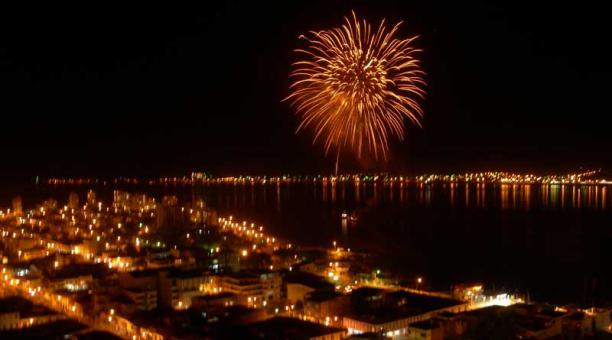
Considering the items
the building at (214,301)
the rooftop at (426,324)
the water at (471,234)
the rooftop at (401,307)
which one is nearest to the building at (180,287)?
the building at (214,301)

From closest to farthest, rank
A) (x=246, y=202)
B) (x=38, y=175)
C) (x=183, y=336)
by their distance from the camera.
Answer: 1. (x=183, y=336)
2. (x=246, y=202)
3. (x=38, y=175)

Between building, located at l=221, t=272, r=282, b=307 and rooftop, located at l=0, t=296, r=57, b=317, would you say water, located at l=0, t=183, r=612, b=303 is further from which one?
rooftop, located at l=0, t=296, r=57, b=317

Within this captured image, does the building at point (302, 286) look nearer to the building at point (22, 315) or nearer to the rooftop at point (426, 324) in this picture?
the rooftop at point (426, 324)

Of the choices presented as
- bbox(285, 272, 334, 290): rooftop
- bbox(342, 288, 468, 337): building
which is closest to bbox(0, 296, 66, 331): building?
bbox(285, 272, 334, 290): rooftop

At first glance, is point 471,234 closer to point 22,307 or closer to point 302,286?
point 302,286

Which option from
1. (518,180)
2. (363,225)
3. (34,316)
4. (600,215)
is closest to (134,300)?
(34,316)

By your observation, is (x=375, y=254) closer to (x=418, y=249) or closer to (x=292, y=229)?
(x=418, y=249)

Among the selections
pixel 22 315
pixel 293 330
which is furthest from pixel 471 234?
pixel 22 315
